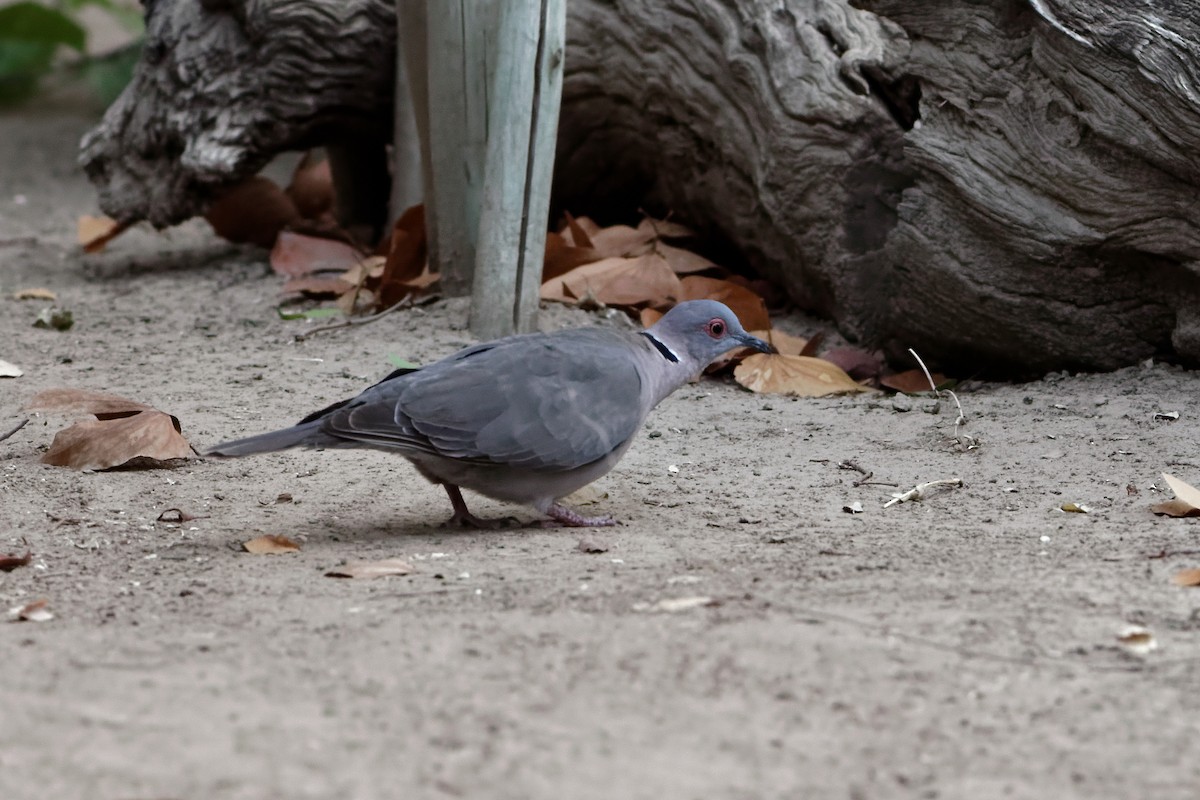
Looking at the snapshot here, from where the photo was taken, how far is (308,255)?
7062mm

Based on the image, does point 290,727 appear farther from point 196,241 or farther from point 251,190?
point 196,241

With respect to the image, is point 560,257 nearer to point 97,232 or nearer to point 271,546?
point 271,546

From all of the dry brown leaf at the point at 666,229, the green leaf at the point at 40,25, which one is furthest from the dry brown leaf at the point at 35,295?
the green leaf at the point at 40,25

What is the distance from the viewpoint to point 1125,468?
4.13 metres

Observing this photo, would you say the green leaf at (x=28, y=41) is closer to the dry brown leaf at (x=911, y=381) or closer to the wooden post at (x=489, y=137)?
the wooden post at (x=489, y=137)

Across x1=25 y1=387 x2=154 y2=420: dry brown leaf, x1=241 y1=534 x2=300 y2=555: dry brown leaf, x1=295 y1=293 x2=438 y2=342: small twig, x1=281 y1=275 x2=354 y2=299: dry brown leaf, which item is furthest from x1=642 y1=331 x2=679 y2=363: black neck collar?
x1=281 y1=275 x2=354 y2=299: dry brown leaf

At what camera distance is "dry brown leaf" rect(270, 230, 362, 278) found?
6980 mm

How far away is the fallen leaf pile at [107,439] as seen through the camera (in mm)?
4176

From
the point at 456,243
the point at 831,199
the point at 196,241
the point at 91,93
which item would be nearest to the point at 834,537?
the point at 831,199

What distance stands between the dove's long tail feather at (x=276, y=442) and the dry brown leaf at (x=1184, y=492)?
7.25ft

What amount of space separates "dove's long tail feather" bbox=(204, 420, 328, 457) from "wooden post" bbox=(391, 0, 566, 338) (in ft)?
6.58

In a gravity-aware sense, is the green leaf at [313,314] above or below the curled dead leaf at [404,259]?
below

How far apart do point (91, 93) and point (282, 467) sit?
8247 mm

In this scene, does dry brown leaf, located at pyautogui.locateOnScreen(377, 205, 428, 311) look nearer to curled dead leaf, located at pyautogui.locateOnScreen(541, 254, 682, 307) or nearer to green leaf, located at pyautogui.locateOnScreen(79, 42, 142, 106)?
curled dead leaf, located at pyautogui.locateOnScreen(541, 254, 682, 307)
